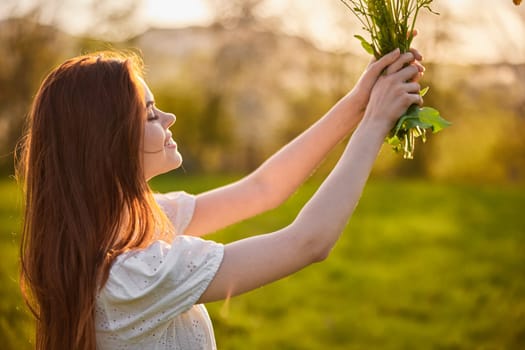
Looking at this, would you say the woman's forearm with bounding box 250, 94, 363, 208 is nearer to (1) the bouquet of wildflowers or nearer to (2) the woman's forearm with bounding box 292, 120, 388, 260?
(1) the bouquet of wildflowers

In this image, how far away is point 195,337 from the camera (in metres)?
1.75

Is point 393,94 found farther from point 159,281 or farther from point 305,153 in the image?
point 159,281

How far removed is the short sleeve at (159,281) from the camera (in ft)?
5.16

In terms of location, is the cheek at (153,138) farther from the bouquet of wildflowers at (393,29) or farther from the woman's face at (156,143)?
the bouquet of wildflowers at (393,29)

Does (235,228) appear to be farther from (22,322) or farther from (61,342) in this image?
(61,342)

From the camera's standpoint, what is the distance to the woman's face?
1.76m

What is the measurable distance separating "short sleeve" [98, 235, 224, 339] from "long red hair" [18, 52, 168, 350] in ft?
0.16

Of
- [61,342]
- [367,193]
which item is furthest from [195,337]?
[367,193]

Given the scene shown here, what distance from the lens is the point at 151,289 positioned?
1566 mm

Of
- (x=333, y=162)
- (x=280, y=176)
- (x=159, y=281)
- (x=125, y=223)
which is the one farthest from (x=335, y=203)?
(x=333, y=162)

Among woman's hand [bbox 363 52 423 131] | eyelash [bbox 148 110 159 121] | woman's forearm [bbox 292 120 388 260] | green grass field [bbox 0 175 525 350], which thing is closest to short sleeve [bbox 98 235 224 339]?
woman's forearm [bbox 292 120 388 260]

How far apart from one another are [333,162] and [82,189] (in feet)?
30.9

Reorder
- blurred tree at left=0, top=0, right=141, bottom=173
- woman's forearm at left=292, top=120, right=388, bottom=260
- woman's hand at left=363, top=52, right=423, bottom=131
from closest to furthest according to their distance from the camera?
1. woman's forearm at left=292, top=120, right=388, bottom=260
2. woman's hand at left=363, top=52, right=423, bottom=131
3. blurred tree at left=0, top=0, right=141, bottom=173

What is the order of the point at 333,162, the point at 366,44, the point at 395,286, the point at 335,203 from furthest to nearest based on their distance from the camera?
1. the point at 333,162
2. the point at 395,286
3. the point at 366,44
4. the point at 335,203
